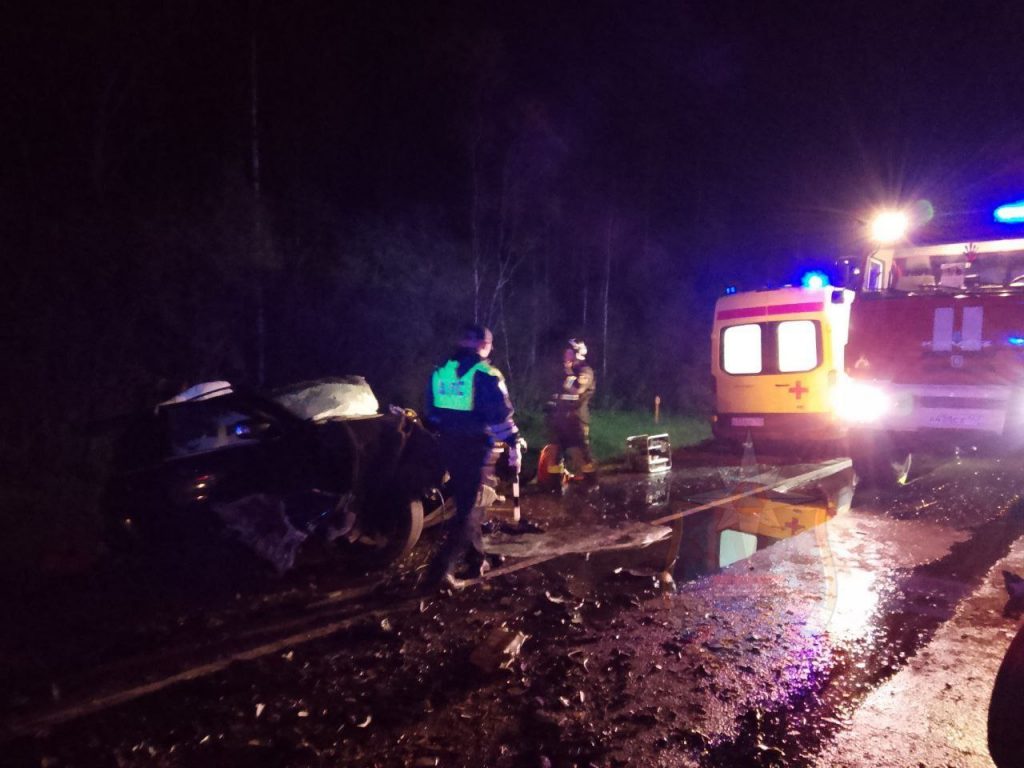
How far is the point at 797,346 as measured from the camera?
1006 cm

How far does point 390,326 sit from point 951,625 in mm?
11028

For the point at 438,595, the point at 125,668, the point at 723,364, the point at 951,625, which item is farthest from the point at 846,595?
the point at 723,364

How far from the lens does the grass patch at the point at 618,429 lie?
11.7 m

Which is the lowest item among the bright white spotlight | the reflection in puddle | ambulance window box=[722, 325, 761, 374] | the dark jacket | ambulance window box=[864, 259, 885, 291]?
the reflection in puddle

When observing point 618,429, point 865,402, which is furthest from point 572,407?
point 618,429

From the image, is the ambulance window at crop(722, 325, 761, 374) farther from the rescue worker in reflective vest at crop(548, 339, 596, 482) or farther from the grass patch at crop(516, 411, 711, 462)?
the rescue worker in reflective vest at crop(548, 339, 596, 482)

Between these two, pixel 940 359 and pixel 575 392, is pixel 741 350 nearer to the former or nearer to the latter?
pixel 940 359

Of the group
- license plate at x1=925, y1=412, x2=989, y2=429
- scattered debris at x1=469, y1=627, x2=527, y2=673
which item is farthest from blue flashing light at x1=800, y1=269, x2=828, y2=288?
scattered debris at x1=469, y1=627, x2=527, y2=673

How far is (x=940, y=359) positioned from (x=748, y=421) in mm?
3457

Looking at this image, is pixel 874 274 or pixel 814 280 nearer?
pixel 874 274

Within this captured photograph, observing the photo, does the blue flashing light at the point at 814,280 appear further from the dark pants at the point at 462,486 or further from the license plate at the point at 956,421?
the dark pants at the point at 462,486

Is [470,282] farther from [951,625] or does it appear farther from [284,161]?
[951,625]

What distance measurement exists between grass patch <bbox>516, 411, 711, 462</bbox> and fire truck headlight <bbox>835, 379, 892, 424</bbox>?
3719mm

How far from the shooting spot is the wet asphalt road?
3059mm
